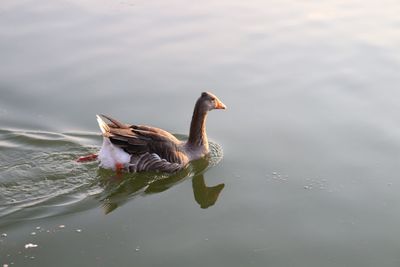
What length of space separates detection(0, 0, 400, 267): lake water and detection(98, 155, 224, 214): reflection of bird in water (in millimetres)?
27

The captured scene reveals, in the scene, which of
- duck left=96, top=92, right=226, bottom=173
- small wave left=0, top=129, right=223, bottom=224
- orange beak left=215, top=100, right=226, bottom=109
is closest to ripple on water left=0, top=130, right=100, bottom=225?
small wave left=0, top=129, right=223, bottom=224

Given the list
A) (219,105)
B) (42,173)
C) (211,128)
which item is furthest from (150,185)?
(211,128)

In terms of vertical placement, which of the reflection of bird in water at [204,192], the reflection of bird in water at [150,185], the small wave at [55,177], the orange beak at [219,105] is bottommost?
the reflection of bird in water at [204,192]

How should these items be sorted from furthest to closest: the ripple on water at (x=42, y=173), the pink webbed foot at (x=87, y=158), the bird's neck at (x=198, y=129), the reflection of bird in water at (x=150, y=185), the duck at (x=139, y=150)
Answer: the bird's neck at (x=198, y=129) → the pink webbed foot at (x=87, y=158) → the duck at (x=139, y=150) → the reflection of bird in water at (x=150, y=185) → the ripple on water at (x=42, y=173)

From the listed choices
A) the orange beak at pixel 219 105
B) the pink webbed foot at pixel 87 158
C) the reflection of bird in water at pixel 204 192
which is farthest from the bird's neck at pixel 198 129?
the pink webbed foot at pixel 87 158

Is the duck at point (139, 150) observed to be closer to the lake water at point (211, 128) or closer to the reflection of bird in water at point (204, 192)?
the lake water at point (211, 128)

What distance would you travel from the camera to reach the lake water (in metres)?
7.26

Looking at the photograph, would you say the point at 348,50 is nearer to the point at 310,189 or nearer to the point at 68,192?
the point at 310,189

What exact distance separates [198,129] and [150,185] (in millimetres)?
1189

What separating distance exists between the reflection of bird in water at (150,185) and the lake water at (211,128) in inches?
1.1

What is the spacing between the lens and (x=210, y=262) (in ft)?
22.7

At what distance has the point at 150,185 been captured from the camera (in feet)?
29.0

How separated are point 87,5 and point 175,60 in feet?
10.9

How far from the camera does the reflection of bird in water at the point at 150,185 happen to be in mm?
8273
